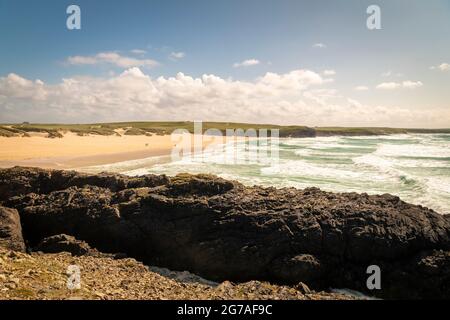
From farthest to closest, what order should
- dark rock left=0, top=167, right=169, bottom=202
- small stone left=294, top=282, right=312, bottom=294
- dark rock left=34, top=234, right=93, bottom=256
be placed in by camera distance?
1. dark rock left=0, top=167, right=169, bottom=202
2. dark rock left=34, top=234, right=93, bottom=256
3. small stone left=294, top=282, right=312, bottom=294

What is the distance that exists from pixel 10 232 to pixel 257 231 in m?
7.71

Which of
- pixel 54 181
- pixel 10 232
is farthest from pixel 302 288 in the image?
pixel 54 181

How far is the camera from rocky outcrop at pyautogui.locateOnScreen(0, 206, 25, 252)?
10.0 m

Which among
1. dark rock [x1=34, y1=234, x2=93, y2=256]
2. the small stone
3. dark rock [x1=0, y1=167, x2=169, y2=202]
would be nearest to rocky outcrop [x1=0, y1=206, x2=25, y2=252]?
dark rock [x1=34, y1=234, x2=93, y2=256]

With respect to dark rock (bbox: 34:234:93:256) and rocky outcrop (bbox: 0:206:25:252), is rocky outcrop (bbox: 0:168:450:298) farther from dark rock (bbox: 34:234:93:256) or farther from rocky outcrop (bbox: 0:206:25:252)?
rocky outcrop (bbox: 0:206:25:252)

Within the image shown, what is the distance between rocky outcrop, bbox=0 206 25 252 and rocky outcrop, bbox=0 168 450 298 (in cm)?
109

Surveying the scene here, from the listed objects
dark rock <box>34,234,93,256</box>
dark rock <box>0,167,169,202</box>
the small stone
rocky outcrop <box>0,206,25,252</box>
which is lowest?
the small stone

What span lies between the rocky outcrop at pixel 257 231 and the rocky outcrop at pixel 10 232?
1094mm

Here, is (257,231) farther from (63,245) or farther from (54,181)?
(54,181)

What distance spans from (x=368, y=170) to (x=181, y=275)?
24788mm

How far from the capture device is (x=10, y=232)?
1034cm

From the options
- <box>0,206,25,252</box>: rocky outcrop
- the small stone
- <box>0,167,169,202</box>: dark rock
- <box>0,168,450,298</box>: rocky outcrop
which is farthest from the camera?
<box>0,167,169,202</box>: dark rock

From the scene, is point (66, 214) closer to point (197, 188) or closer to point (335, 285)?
point (197, 188)
